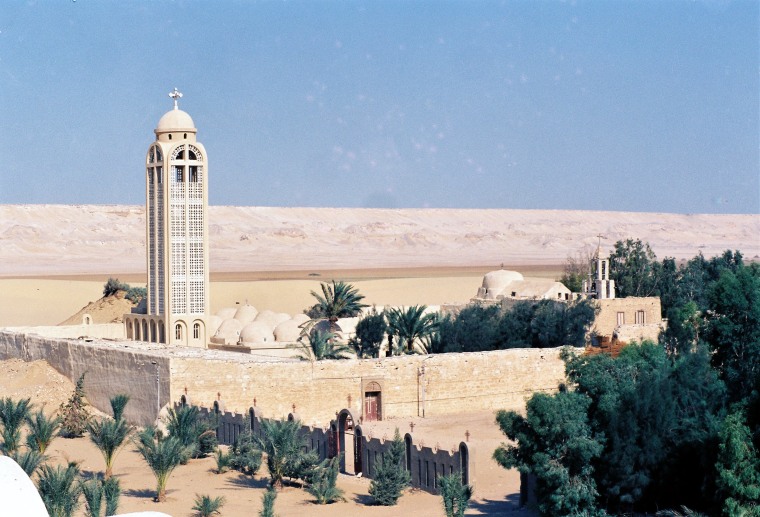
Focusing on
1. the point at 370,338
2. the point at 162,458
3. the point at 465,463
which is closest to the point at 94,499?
the point at 162,458

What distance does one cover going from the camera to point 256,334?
115ft

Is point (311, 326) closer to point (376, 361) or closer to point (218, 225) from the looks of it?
point (376, 361)

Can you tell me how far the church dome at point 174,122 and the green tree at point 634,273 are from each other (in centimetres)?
2124

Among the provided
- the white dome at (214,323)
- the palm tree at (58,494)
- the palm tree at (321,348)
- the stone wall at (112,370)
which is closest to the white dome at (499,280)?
the white dome at (214,323)

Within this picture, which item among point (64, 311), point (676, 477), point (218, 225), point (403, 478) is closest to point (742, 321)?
point (676, 477)

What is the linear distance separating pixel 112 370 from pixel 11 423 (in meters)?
5.93

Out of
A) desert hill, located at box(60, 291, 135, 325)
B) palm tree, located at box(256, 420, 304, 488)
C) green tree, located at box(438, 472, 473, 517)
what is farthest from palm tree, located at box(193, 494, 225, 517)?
desert hill, located at box(60, 291, 135, 325)

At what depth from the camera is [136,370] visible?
2711 centimetres

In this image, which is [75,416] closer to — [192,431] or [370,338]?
[192,431]

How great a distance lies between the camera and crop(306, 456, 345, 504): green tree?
1861 centimetres

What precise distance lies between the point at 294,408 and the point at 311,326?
33.6 feet

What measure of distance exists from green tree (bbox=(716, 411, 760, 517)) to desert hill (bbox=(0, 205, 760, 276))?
282 ft

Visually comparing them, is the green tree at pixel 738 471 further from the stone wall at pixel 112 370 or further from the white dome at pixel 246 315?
the white dome at pixel 246 315

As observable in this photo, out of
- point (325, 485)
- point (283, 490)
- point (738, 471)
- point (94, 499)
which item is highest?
point (738, 471)
